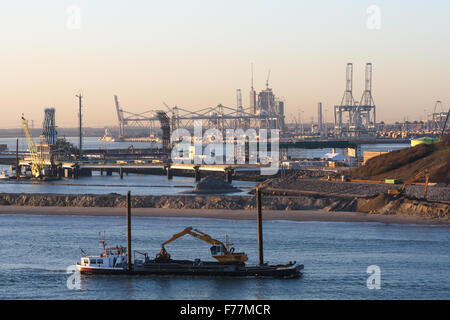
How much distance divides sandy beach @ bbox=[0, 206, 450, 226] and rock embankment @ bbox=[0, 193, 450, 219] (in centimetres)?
96

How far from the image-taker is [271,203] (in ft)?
173

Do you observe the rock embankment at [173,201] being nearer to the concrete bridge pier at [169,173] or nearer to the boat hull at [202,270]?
the boat hull at [202,270]

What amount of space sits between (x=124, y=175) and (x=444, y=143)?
43.6 metres

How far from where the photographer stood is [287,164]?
88375 millimetres

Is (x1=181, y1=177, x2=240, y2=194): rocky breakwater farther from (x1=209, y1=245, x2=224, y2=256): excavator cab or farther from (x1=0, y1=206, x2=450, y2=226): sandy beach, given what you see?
(x1=209, y1=245, x2=224, y2=256): excavator cab

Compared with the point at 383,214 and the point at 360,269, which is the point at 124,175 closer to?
the point at 383,214

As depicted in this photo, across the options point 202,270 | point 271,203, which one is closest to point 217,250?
point 202,270

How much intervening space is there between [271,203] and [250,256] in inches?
716

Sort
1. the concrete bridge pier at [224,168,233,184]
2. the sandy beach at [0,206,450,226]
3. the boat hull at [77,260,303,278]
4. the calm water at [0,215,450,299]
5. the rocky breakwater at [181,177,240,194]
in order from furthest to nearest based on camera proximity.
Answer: the concrete bridge pier at [224,168,233,184], the rocky breakwater at [181,177,240,194], the sandy beach at [0,206,450,226], the boat hull at [77,260,303,278], the calm water at [0,215,450,299]

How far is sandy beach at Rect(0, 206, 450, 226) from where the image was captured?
46.6 metres

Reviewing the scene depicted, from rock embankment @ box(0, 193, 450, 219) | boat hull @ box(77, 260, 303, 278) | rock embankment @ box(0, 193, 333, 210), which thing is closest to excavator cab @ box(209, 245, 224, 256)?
boat hull @ box(77, 260, 303, 278)

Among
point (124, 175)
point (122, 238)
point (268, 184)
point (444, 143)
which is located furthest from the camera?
point (124, 175)

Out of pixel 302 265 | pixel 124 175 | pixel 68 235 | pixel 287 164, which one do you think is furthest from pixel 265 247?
pixel 124 175

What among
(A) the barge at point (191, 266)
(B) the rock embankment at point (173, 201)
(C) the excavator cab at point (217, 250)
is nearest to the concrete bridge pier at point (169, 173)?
(B) the rock embankment at point (173, 201)
